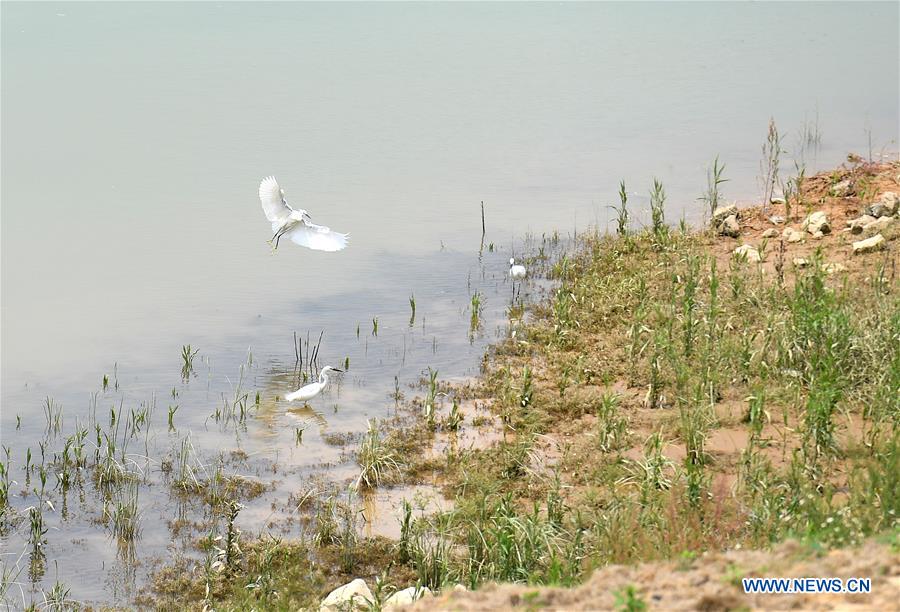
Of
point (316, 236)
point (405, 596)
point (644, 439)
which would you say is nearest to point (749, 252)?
point (644, 439)

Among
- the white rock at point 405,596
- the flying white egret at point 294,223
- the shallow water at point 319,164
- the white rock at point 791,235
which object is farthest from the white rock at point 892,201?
the white rock at point 405,596

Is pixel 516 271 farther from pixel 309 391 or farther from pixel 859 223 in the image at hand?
pixel 859 223

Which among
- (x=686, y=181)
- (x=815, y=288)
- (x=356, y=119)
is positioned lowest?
(x=815, y=288)

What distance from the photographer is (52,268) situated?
10602 mm

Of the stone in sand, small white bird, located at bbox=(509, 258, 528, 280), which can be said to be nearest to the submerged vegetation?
the stone in sand

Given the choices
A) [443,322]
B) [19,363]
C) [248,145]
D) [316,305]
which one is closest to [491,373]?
[443,322]

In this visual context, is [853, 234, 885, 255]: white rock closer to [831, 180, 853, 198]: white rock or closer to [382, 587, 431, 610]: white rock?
[831, 180, 853, 198]: white rock

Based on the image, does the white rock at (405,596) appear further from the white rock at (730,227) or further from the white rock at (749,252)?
the white rock at (730,227)

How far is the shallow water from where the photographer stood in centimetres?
853

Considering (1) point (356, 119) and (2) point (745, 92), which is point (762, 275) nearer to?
(1) point (356, 119)

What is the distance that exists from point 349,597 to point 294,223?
421 centimetres

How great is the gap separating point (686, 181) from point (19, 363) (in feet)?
25.4

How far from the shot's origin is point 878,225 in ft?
31.2

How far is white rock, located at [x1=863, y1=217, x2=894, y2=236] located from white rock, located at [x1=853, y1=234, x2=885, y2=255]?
27 cm
